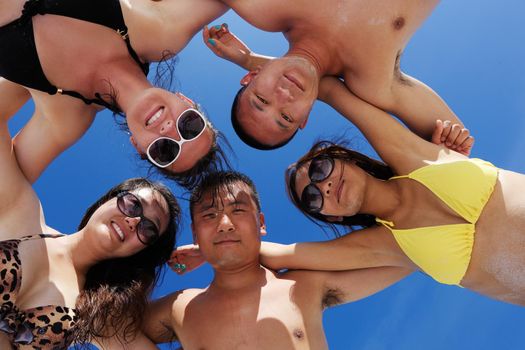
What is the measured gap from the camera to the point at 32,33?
3.18 metres

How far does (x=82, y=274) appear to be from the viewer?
157 inches

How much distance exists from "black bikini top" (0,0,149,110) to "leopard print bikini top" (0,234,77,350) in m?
1.30

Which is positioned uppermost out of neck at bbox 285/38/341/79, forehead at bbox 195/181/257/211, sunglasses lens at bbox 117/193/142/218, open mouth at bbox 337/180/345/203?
neck at bbox 285/38/341/79

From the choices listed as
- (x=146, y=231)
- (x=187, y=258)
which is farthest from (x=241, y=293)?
(x=146, y=231)

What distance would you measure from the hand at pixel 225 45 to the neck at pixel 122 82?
0.70m

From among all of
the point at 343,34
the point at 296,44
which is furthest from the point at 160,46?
the point at 343,34

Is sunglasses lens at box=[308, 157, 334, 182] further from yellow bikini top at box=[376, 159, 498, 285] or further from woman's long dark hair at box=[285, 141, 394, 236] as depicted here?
yellow bikini top at box=[376, 159, 498, 285]

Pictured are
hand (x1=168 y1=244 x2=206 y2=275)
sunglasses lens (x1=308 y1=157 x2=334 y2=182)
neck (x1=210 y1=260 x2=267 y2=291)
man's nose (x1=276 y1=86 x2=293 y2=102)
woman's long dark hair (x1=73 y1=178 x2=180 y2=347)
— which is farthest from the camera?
hand (x1=168 y1=244 x2=206 y2=275)

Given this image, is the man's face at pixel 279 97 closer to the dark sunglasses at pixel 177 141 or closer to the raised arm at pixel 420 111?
the dark sunglasses at pixel 177 141

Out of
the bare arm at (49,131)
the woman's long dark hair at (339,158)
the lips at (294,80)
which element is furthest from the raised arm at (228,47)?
the bare arm at (49,131)

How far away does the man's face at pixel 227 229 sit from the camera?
3.78 metres

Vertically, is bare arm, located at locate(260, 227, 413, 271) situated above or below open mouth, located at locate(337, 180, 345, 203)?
below

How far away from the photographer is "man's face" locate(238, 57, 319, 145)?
11.2 ft

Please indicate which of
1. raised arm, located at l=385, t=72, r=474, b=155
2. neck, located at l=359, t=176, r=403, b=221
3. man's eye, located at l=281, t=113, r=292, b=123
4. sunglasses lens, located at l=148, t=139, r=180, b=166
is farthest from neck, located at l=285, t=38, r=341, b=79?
sunglasses lens, located at l=148, t=139, r=180, b=166
